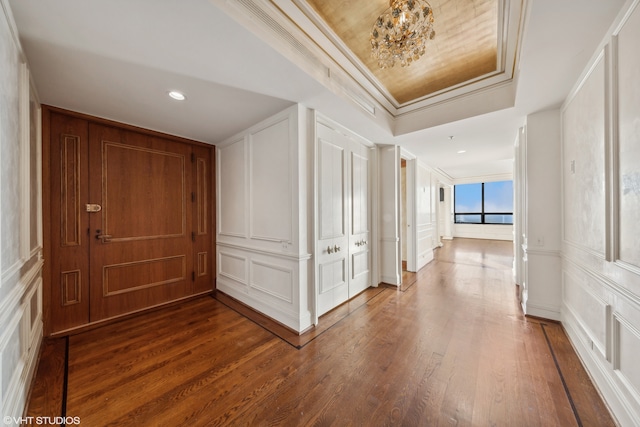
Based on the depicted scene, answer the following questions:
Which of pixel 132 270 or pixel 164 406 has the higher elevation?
pixel 132 270

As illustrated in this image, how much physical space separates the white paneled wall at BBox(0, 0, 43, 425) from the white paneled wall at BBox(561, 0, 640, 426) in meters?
3.53

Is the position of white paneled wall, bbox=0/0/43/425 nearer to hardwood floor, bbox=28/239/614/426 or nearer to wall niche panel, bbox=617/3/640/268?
hardwood floor, bbox=28/239/614/426

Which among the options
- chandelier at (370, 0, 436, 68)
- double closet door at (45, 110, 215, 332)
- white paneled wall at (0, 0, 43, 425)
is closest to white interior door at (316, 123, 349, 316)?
chandelier at (370, 0, 436, 68)

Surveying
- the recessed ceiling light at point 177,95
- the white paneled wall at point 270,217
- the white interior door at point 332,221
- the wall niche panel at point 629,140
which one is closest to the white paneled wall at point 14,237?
the recessed ceiling light at point 177,95

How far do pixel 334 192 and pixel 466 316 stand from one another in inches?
89.6

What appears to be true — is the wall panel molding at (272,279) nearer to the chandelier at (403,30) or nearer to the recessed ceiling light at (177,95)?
the recessed ceiling light at (177,95)

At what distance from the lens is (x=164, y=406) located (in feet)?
5.08

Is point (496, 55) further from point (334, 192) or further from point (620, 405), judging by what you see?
point (620, 405)

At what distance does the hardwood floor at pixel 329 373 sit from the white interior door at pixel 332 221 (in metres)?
0.36

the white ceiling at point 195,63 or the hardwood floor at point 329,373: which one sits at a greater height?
the white ceiling at point 195,63

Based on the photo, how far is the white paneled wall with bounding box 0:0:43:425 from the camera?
1241 millimetres

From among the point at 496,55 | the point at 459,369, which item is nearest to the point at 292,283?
the point at 459,369

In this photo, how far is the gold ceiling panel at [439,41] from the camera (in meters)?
1.82

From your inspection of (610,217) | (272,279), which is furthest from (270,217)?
(610,217)
